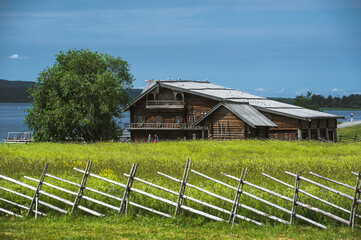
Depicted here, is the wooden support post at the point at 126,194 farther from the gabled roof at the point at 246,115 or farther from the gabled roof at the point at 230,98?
the gabled roof at the point at 230,98

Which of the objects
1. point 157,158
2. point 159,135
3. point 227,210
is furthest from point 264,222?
point 159,135

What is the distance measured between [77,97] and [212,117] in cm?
1377

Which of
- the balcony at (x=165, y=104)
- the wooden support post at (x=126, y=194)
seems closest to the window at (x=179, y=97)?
the balcony at (x=165, y=104)

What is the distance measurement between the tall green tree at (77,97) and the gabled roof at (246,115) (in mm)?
9697

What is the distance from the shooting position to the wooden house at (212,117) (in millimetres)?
50500

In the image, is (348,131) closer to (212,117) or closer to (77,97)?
(212,117)

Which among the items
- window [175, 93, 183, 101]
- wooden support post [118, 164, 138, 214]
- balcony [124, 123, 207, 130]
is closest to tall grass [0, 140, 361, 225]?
wooden support post [118, 164, 138, 214]

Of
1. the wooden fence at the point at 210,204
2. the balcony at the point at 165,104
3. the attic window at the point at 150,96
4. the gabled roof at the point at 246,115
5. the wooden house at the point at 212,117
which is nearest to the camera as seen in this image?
the wooden fence at the point at 210,204

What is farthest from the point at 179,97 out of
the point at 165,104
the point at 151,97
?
the point at 151,97

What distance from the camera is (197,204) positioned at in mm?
16344

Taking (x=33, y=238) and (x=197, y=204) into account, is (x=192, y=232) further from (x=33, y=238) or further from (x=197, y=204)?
(x=33, y=238)

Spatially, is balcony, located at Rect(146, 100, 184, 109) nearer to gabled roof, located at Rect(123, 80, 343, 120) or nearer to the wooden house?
the wooden house

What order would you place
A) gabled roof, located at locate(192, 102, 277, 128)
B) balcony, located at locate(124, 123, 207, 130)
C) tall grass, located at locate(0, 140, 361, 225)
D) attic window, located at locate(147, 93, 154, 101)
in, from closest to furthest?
tall grass, located at locate(0, 140, 361, 225) < gabled roof, located at locate(192, 102, 277, 128) < balcony, located at locate(124, 123, 207, 130) < attic window, located at locate(147, 93, 154, 101)

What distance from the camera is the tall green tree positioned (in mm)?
51344
